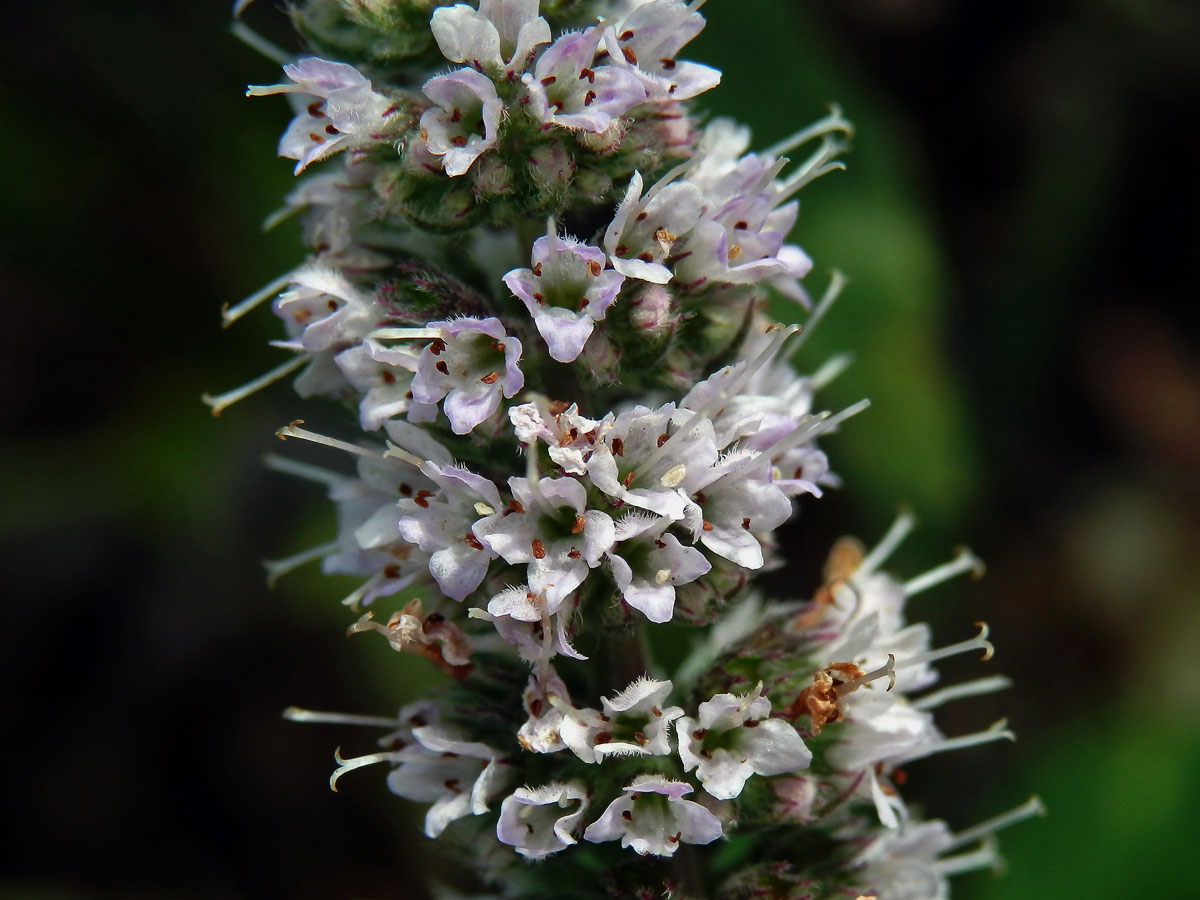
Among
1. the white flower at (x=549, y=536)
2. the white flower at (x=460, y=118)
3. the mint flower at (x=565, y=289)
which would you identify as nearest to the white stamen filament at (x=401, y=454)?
the white flower at (x=549, y=536)

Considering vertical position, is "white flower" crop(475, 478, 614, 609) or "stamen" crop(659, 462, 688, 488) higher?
"stamen" crop(659, 462, 688, 488)

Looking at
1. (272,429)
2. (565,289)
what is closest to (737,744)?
(565,289)

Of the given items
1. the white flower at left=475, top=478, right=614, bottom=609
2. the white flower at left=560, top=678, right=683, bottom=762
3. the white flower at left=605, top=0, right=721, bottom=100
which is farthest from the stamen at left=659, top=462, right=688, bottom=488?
the white flower at left=605, top=0, right=721, bottom=100

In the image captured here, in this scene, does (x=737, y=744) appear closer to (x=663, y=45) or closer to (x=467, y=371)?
(x=467, y=371)

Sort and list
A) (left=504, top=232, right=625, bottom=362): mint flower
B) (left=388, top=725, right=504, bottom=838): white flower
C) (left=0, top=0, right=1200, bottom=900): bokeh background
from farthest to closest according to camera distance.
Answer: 1. (left=0, top=0, right=1200, bottom=900): bokeh background
2. (left=388, top=725, right=504, bottom=838): white flower
3. (left=504, top=232, right=625, bottom=362): mint flower

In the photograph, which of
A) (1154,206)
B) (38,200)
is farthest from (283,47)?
(1154,206)

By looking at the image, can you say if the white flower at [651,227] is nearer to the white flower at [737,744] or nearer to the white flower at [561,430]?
the white flower at [561,430]

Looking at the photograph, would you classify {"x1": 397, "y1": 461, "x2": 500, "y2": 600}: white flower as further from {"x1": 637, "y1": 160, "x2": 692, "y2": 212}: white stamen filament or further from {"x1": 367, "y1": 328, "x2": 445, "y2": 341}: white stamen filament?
{"x1": 637, "y1": 160, "x2": 692, "y2": 212}: white stamen filament
